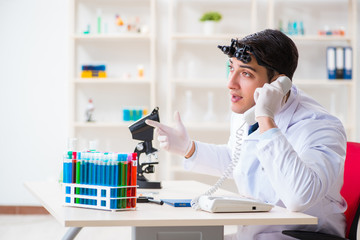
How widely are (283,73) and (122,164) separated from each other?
0.69m

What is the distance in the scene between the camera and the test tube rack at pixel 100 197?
1.51 meters

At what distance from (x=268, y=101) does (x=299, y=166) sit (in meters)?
0.24

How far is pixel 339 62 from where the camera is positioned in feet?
16.2

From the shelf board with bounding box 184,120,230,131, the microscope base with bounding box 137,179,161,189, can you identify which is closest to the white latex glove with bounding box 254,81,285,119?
the microscope base with bounding box 137,179,161,189

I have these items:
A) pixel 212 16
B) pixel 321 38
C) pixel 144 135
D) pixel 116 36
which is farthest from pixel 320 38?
pixel 144 135

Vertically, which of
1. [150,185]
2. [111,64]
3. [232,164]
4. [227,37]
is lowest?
[150,185]

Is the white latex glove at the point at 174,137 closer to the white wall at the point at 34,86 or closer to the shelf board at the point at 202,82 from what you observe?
the shelf board at the point at 202,82

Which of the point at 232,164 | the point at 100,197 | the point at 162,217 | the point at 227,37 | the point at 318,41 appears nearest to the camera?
the point at 162,217

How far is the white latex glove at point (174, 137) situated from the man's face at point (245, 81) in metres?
0.26

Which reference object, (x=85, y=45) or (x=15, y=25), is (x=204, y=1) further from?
(x=15, y=25)

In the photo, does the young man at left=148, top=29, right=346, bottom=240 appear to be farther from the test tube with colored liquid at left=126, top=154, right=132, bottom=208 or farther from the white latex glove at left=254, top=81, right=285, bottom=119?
the test tube with colored liquid at left=126, top=154, right=132, bottom=208

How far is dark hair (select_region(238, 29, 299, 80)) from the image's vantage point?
1819 mm

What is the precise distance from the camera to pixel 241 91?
1.87m

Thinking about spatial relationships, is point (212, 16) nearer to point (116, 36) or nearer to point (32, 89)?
point (116, 36)
